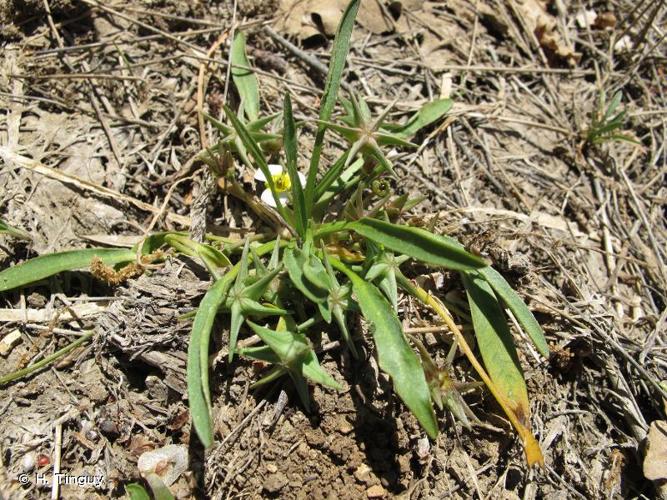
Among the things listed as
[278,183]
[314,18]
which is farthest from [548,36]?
[278,183]

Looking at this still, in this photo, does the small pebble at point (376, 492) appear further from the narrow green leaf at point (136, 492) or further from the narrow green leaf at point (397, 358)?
the narrow green leaf at point (136, 492)

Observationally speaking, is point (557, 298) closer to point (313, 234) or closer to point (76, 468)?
point (313, 234)

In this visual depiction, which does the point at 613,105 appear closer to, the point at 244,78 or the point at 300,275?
the point at 244,78

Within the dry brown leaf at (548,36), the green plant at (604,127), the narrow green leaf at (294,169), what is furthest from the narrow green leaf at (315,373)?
the dry brown leaf at (548,36)

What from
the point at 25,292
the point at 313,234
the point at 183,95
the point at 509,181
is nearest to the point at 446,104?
the point at 509,181

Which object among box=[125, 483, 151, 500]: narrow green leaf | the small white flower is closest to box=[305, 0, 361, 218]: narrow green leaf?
the small white flower

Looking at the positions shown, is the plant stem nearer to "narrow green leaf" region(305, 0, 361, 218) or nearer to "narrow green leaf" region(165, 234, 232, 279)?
"narrow green leaf" region(305, 0, 361, 218)
